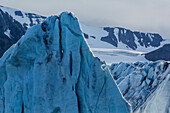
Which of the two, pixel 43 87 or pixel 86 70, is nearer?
pixel 43 87

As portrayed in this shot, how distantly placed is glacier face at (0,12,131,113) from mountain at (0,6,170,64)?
89867 millimetres

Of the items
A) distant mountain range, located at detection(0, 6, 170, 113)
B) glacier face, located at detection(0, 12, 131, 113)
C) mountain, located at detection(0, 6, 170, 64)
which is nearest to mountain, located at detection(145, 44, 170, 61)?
distant mountain range, located at detection(0, 6, 170, 113)

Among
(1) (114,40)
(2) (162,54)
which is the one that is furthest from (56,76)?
(1) (114,40)

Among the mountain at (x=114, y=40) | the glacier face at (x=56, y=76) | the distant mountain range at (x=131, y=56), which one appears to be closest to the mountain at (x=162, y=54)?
the distant mountain range at (x=131, y=56)

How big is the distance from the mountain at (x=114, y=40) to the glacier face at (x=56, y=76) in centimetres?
8987

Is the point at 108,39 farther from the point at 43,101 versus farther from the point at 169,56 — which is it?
the point at 43,101

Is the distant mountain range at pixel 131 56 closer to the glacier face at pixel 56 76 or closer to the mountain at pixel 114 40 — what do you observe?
the mountain at pixel 114 40

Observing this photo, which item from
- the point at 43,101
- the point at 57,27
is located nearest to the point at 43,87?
the point at 43,101

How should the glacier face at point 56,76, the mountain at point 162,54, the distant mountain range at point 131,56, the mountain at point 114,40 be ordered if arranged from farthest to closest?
the mountain at point 114,40 → the mountain at point 162,54 → the distant mountain range at point 131,56 → the glacier face at point 56,76

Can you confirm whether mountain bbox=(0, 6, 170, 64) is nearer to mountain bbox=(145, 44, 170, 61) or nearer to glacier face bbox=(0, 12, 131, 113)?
mountain bbox=(145, 44, 170, 61)

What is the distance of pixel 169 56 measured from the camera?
10644 cm

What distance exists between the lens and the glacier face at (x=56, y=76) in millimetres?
8453

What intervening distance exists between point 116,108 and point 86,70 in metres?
1.88

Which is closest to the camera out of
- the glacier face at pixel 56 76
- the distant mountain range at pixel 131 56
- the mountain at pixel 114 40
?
the glacier face at pixel 56 76
